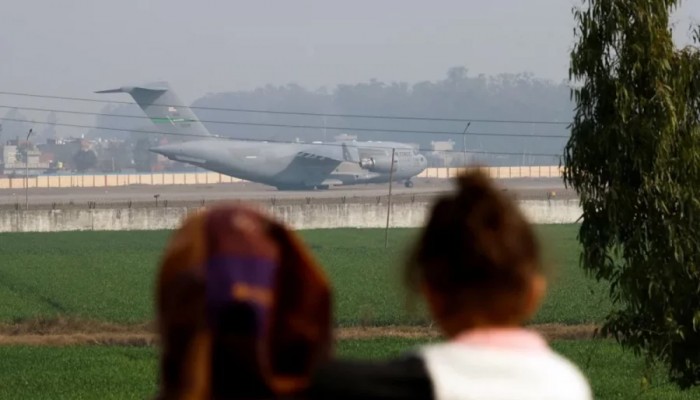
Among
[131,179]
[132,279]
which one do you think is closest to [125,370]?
[132,279]

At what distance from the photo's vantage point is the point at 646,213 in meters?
9.51

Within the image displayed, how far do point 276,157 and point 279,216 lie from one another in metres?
49.3

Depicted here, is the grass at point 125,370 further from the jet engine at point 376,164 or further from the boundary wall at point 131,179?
the boundary wall at point 131,179

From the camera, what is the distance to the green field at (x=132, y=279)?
25656 mm

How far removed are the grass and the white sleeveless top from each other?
11346 millimetres

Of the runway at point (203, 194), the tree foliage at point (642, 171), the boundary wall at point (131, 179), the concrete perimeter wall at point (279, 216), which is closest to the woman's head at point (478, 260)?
the tree foliage at point (642, 171)

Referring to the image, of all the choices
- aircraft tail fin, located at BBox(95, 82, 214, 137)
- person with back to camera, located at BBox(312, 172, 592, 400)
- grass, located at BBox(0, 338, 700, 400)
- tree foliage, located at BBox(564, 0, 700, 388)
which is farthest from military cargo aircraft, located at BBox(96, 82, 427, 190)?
person with back to camera, located at BBox(312, 172, 592, 400)

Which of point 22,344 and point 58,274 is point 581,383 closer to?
point 22,344

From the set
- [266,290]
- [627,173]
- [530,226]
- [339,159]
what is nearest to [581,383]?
[530,226]

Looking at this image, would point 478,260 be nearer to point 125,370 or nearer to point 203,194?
point 125,370

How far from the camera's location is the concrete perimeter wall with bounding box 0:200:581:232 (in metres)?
50.2

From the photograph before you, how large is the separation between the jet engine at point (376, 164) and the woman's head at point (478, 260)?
93.6m

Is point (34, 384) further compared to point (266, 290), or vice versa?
point (34, 384)

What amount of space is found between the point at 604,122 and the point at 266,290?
7.95 m
